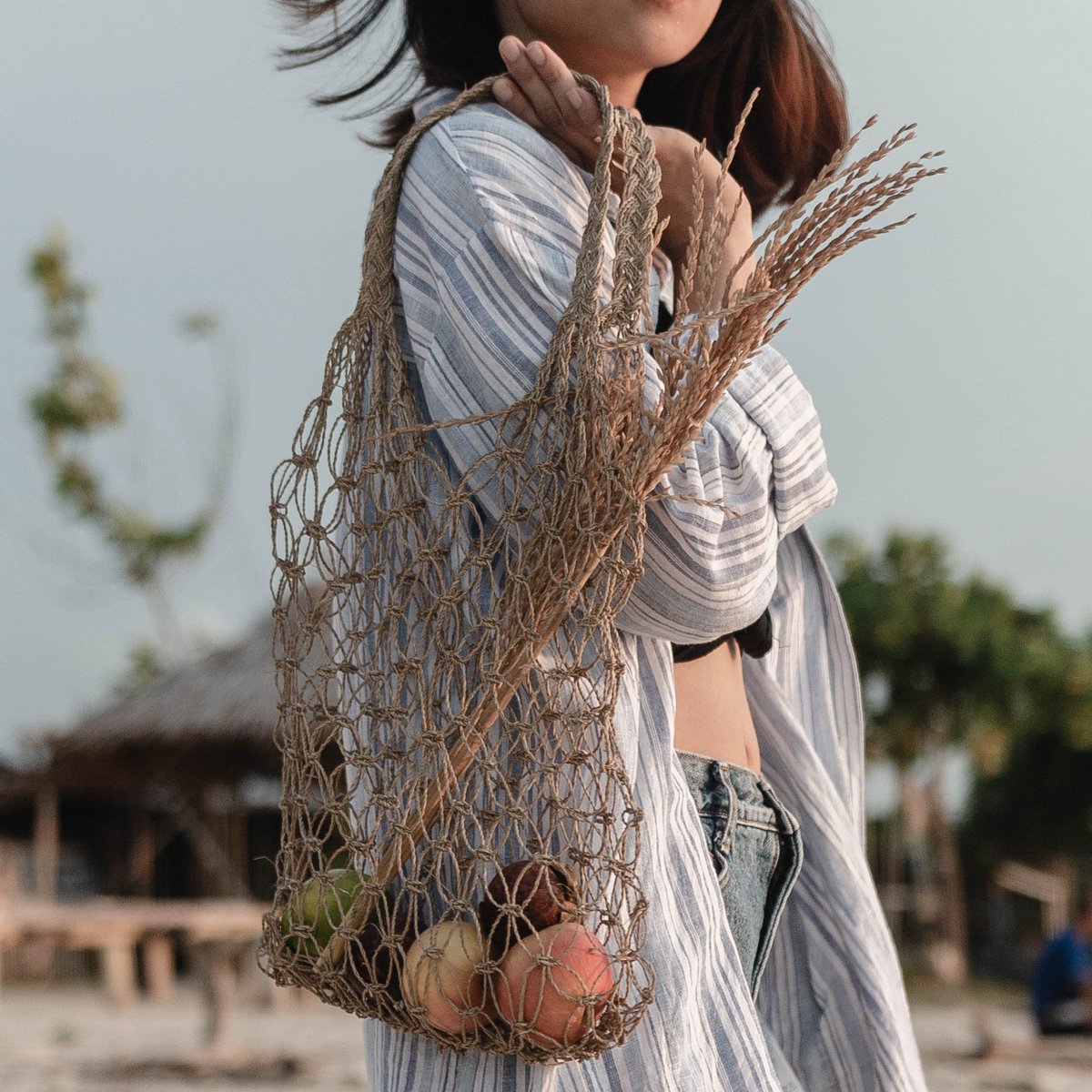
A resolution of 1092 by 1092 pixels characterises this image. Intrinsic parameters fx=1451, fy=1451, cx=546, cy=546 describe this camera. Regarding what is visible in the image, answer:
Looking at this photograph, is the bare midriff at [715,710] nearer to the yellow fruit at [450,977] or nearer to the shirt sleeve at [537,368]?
the shirt sleeve at [537,368]

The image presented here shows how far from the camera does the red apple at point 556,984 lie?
1.00m

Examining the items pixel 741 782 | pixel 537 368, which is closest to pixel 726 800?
pixel 741 782

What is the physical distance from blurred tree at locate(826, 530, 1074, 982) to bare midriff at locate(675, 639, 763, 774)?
68.7 ft

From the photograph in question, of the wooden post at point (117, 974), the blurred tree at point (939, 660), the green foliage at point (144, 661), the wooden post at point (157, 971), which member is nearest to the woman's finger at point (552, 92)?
the wooden post at point (117, 974)

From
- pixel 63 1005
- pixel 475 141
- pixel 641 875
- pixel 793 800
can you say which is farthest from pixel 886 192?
pixel 63 1005

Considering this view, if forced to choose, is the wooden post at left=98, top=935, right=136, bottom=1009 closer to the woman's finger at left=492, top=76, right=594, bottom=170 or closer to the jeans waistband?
the jeans waistband

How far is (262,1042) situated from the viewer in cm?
1234

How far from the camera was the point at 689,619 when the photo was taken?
1.15 m

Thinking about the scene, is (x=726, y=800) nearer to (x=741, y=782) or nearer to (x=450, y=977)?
(x=741, y=782)

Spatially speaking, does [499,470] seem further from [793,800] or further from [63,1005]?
[63,1005]

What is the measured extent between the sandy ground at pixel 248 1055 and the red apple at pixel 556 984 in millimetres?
8776

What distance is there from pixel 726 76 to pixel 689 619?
3.15ft

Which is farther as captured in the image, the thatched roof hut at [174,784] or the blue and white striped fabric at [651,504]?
the thatched roof hut at [174,784]

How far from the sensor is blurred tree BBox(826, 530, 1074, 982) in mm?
22250
